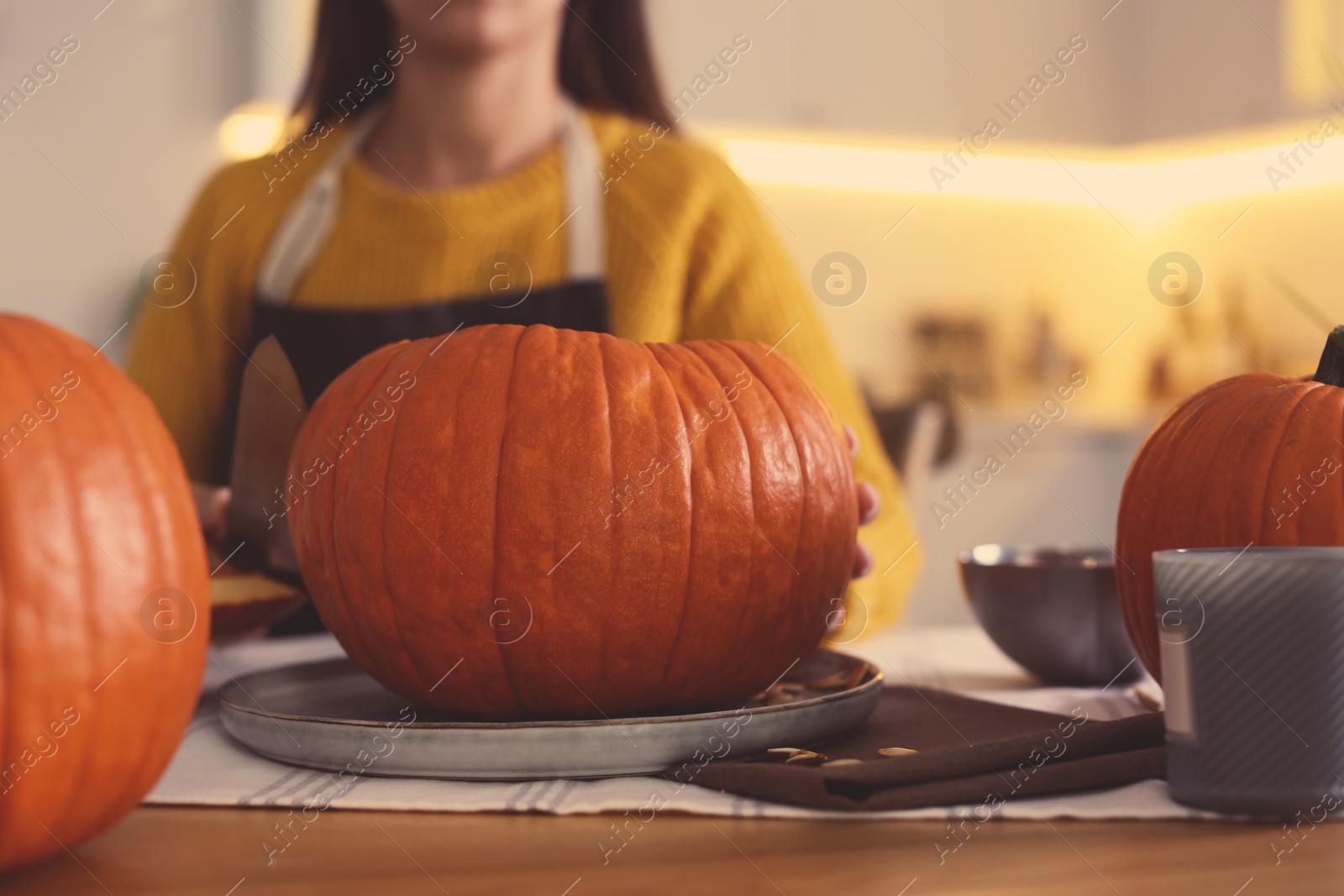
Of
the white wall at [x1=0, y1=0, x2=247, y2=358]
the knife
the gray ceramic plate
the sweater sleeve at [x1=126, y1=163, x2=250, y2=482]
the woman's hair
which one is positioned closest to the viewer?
the gray ceramic plate

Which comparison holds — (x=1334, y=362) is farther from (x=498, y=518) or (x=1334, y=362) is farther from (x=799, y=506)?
(x=498, y=518)

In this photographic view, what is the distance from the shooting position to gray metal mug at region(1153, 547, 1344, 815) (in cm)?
50

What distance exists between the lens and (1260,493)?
64 cm

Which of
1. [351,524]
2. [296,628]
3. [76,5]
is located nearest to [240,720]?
[351,524]

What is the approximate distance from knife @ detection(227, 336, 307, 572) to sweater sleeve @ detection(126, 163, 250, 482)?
0.79 metres

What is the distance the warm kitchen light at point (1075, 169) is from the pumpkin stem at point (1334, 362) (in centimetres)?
336

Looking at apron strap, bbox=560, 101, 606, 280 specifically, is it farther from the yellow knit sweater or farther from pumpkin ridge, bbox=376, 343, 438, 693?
pumpkin ridge, bbox=376, 343, 438, 693

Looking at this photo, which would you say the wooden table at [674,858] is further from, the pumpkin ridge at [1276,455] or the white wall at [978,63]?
the white wall at [978,63]

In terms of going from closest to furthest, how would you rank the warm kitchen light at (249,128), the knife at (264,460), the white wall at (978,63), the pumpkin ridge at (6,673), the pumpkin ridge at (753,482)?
the pumpkin ridge at (6,673) → the pumpkin ridge at (753,482) → the knife at (264,460) → the warm kitchen light at (249,128) → the white wall at (978,63)

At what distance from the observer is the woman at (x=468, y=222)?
1438mm

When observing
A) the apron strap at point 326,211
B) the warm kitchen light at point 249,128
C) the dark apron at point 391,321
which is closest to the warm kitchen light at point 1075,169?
the warm kitchen light at point 249,128

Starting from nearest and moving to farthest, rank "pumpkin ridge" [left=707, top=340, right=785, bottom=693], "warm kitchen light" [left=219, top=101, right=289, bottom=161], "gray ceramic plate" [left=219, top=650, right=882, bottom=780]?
"gray ceramic plate" [left=219, top=650, right=882, bottom=780] < "pumpkin ridge" [left=707, top=340, right=785, bottom=693] < "warm kitchen light" [left=219, top=101, right=289, bottom=161]

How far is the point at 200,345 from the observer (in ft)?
5.34

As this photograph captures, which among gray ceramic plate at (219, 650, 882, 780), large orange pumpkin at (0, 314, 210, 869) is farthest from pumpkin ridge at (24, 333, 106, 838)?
gray ceramic plate at (219, 650, 882, 780)
